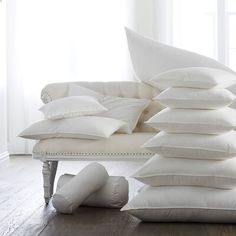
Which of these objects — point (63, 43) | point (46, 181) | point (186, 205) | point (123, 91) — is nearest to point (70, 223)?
point (186, 205)

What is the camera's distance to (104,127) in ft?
11.0

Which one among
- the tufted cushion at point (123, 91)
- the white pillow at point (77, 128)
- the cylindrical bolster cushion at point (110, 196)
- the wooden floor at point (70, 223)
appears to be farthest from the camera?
the tufted cushion at point (123, 91)

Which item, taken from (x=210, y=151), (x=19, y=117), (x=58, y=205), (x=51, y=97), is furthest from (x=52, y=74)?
(x=210, y=151)

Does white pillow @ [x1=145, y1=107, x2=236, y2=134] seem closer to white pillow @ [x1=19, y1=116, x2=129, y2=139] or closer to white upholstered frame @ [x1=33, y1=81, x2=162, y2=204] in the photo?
white pillow @ [x1=19, y1=116, x2=129, y2=139]

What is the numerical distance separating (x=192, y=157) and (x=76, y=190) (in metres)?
0.65

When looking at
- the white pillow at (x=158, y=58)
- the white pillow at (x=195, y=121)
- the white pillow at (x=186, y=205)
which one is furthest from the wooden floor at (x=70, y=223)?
the white pillow at (x=158, y=58)

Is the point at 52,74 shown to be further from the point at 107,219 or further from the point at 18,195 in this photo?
the point at 107,219

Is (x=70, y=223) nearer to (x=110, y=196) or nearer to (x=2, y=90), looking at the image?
(x=110, y=196)

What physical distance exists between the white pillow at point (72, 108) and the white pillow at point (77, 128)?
4cm

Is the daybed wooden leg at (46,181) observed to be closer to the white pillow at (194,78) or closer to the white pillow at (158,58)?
the white pillow at (158,58)

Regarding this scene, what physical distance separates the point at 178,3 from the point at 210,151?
3.72 meters

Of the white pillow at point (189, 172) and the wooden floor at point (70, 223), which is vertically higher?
the white pillow at point (189, 172)

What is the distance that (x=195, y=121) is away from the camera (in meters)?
2.80

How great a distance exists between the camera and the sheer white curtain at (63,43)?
6.20 m
